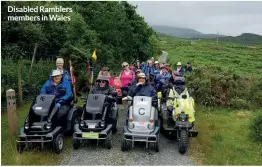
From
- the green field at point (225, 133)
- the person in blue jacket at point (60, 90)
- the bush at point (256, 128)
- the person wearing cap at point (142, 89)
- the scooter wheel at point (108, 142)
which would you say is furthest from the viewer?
the bush at point (256, 128)

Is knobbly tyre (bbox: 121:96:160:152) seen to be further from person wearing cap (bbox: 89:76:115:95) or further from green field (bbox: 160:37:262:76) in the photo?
green field (bbox: 160:37:262:76)

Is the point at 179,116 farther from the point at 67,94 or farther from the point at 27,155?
the point at 27,155

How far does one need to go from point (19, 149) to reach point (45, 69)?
7.38m

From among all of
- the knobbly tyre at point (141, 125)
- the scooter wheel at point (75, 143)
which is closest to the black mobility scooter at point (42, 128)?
the scooter wheel at point (75, 143)

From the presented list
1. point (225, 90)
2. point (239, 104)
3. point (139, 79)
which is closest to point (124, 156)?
point (139, 79)

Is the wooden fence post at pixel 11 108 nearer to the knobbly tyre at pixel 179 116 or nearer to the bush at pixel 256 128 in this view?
the knobbly tyre at pixel 179 116

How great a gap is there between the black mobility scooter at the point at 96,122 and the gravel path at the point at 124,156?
26cm

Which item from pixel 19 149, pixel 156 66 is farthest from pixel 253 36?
pixel 19 149

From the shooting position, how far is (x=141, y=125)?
870 cm

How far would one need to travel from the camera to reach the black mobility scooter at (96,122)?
850 centimetres

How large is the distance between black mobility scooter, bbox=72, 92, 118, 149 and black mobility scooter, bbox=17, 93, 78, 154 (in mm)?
491

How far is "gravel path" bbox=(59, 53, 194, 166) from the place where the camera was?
8047mm

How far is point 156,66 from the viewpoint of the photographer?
16.7 m

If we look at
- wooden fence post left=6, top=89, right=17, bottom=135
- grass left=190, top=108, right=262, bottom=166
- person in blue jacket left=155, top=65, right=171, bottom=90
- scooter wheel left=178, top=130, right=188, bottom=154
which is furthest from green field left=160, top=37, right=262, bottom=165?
wooden fence post left=6, top=89, right=17, bottom=135
